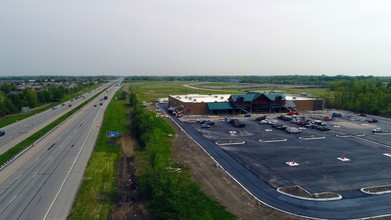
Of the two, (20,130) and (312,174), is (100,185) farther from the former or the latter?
(20,130)

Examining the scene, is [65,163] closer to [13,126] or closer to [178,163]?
[178,163]

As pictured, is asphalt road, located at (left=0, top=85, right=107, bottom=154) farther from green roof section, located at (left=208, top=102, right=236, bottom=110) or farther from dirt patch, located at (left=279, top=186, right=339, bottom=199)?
green roof section, located at (left=208, top=102, right=236, bottom=110)

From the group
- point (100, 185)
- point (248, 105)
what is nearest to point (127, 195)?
point (100, 185)

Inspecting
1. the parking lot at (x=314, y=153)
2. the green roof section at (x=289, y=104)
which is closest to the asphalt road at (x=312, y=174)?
the parking lot at (x=314, y=153)

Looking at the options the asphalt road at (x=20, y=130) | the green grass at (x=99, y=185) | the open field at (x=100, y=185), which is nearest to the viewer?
the green grass at (x=99, y=185)

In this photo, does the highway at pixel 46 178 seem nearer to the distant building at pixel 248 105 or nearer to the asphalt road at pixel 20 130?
the asphalt road at pixel 20 130

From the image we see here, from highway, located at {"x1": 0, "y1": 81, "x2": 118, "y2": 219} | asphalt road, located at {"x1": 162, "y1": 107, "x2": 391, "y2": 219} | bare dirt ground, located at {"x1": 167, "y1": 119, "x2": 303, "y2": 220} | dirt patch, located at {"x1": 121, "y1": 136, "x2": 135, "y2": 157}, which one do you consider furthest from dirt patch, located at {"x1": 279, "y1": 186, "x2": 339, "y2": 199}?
dirt patch, located at {"x1": 121, "y1": 136, "x2": 135, "y2": 157}
